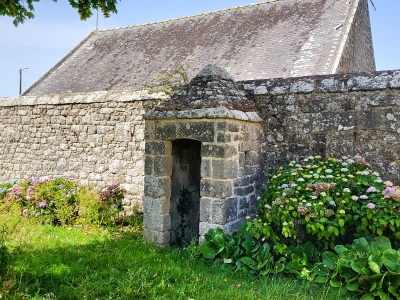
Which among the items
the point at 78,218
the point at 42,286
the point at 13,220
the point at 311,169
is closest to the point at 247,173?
the point at 311,169

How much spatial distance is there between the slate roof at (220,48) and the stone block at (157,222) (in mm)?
5778

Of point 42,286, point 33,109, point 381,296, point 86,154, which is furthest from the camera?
point 33,109

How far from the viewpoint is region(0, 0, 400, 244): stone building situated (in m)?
4.62

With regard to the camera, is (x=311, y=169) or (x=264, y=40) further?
(x=264, y=40)

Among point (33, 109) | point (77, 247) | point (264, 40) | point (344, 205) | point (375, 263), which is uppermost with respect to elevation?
point (264, 40)

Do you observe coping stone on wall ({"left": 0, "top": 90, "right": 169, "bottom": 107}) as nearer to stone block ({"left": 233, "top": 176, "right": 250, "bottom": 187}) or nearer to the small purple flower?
stone block ({"left": 233, "top": 176, "right": 250, "bottom": 187})

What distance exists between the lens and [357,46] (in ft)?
35.9

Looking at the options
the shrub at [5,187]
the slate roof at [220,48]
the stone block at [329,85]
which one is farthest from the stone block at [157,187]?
the slate roof at [220,48]

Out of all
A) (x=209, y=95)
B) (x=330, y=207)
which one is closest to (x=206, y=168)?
(x=209, y=95)

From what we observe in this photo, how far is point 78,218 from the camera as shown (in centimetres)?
655

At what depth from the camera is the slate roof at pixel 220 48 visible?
995 cm

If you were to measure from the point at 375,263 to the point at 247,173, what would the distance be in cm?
215

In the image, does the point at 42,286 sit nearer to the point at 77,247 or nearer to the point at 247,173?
the point at 77,247

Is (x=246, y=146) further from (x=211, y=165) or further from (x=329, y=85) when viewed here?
(x=329, y=85)
